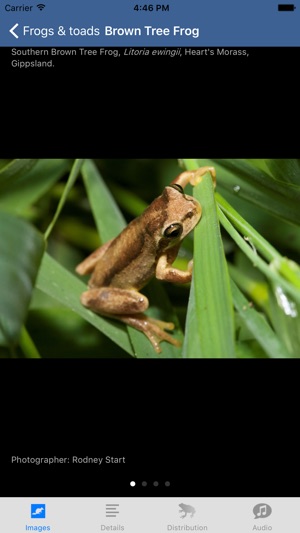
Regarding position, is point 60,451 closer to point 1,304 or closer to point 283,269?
point 1,304

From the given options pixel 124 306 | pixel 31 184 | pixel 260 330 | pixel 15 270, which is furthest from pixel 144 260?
pixel 260 330

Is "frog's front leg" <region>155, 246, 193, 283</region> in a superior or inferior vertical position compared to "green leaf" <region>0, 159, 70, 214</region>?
inferior

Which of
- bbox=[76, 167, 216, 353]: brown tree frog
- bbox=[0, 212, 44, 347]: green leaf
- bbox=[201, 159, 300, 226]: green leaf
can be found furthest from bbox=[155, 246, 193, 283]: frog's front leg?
bbox=[0, 212, 44, 347]: green leaf
